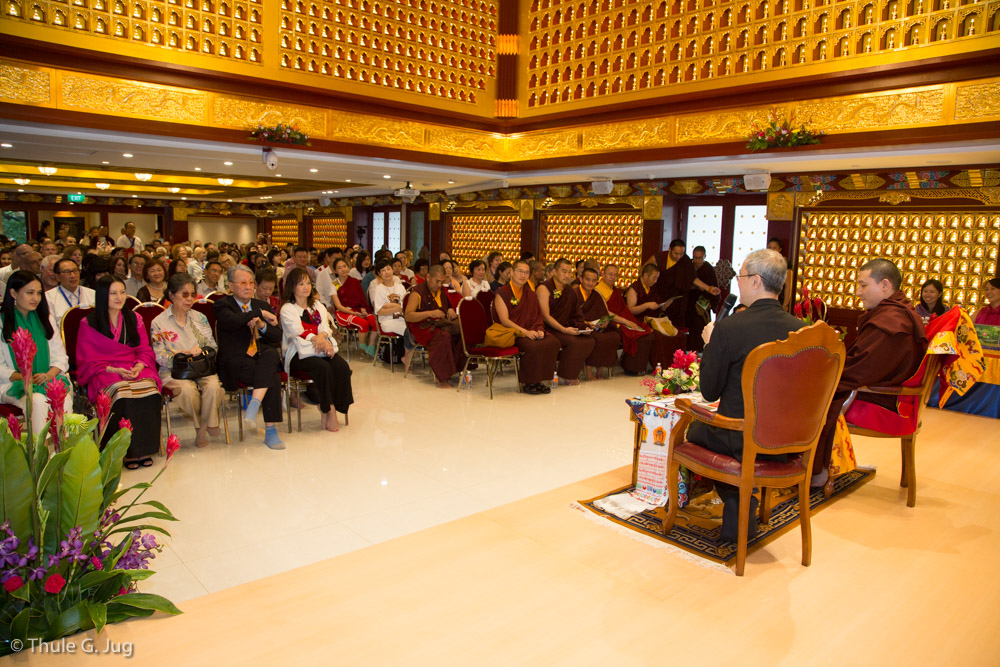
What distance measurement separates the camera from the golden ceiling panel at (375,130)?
994 centimetres

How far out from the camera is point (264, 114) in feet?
29.9

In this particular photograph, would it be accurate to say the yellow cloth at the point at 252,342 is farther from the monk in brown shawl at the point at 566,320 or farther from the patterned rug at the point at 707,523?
the monk in brown shawl at the point at 566,320

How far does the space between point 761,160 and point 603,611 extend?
7.57 meters

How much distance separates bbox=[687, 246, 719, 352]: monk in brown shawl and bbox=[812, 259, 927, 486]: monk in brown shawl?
528 centimetres

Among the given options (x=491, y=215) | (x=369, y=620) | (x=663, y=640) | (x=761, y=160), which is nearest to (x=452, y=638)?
(x=369, y=620)

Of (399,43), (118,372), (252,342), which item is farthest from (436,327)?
(399,43)

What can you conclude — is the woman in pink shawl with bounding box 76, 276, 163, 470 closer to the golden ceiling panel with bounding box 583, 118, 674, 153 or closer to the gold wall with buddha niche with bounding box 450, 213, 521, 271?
the golden ceiling panel with bounding box 583, 118, 674, 153

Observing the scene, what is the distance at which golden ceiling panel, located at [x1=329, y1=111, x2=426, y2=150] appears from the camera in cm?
994

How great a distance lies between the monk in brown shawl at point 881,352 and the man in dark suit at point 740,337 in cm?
126

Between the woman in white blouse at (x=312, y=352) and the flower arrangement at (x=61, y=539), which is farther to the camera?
the woman in white blouse at (x=312, y=352)

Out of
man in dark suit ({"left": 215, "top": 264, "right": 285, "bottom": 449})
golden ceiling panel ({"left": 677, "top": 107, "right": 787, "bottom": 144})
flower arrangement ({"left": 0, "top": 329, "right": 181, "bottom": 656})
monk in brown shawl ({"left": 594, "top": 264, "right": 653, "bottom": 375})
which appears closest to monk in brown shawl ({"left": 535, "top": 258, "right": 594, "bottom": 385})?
monk in brown shawl ({"left": 594, "top": 264, "right": 653, "bottom": 375})

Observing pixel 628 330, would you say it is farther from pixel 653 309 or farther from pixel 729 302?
pixel 729 302

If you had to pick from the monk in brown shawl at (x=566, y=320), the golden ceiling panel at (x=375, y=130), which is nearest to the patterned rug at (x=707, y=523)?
the monk in brown shawl at (x=566, y=320)

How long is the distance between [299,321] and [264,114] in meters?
4.81
